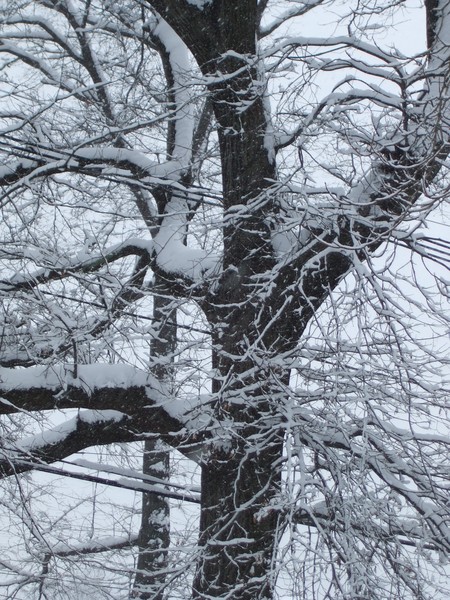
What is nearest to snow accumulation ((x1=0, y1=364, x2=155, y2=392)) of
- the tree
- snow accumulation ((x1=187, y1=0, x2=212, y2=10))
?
the tree

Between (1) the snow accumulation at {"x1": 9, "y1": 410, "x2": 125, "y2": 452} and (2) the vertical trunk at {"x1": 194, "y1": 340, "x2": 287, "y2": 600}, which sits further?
(1) the snow accumulation at {"x1": 9, "y1": 410, "x2": 125, "y2": 452}

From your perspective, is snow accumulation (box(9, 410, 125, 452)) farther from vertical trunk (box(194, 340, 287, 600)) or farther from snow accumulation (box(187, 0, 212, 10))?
snow accumulation (box(187, 0, 212, 10))

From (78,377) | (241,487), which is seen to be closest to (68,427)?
(78,377)

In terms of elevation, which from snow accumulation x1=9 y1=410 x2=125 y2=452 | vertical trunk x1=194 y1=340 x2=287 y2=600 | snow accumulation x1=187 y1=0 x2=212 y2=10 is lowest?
vertical trunk x1=194 y1=340 x2=287 y2=600

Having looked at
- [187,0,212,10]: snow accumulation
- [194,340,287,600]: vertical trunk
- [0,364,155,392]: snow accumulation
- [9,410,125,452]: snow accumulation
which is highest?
[187,0,212,10]: snow accumulation

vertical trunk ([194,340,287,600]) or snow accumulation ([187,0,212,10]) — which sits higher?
snow accumulation ([187,0,212,10])

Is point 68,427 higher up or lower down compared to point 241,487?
higher up

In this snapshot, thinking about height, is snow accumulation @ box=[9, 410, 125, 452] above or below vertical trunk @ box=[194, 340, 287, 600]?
above

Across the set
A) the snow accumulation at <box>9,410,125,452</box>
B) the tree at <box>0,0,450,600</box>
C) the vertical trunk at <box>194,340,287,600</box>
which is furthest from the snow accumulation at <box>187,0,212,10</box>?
the snow accumulation at <box>9,410,125,452</box>

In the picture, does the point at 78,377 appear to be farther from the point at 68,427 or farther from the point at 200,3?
the point at 200,3

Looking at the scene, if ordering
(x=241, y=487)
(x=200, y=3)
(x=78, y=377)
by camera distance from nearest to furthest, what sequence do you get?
(x=78, y=377) < (x=241, y=487) < (x=200, y=3)

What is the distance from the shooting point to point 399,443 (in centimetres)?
521

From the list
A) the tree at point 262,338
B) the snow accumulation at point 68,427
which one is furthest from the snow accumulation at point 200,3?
the snow accumulation at point 68,427

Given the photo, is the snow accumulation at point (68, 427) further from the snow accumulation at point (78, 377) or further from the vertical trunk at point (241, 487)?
the vertical trunk at point (241, 487)
